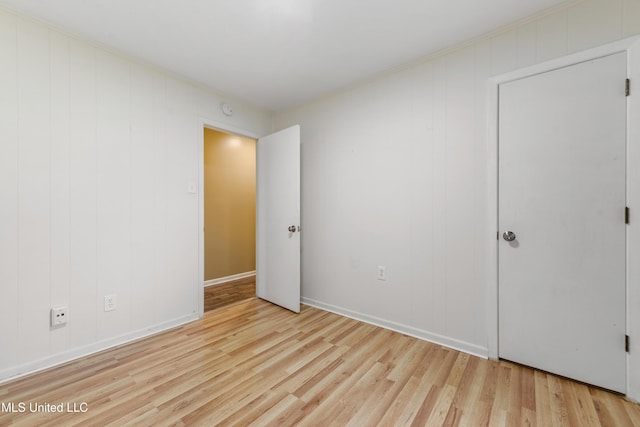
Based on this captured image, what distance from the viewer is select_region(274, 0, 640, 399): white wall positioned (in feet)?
5.98

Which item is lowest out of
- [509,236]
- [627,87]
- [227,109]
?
[509,236]

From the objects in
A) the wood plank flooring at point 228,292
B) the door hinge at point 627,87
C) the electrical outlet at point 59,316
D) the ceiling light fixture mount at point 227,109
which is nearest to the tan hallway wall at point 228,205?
the wood plank flooring at point 228,292

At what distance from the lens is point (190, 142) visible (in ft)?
8.59

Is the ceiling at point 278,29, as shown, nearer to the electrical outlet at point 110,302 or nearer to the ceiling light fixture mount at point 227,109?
the ceiling light fixture mount at point 227,109

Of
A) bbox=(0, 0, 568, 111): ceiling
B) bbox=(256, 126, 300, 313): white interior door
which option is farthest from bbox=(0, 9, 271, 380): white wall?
bbox=(256, 126, 300, 313): white interior door

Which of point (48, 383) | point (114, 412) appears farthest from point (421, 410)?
point (48, 383)

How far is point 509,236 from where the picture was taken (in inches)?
73.2

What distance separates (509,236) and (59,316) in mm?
3210

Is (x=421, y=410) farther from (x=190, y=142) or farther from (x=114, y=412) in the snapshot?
(x=190, y=142)

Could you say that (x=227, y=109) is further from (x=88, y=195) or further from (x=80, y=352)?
(x=80, y=352)

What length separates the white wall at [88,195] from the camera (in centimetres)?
172

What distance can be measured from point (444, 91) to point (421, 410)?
7.29 feet

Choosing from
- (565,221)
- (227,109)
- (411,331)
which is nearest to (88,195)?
(227,109)

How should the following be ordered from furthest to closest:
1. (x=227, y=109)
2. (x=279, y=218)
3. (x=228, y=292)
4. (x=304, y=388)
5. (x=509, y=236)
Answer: (x=228, y=292) < (x=279, y=218) < (x=227, y=109) < (x=509, y=236) < (x=304, y=388)
